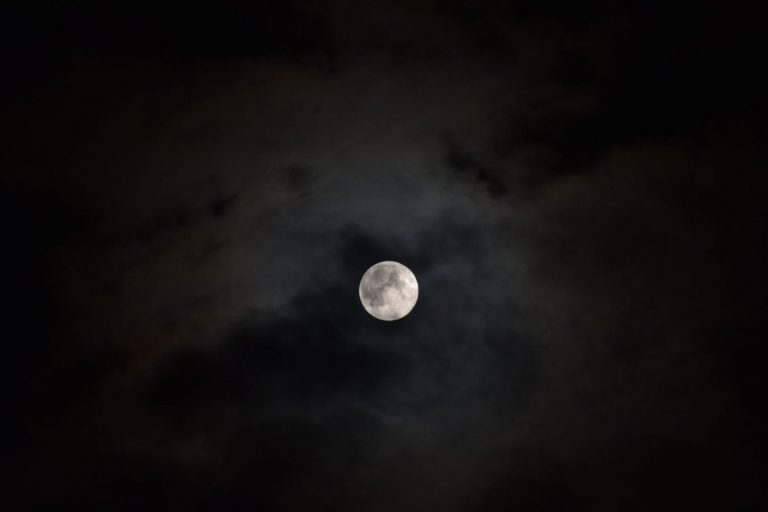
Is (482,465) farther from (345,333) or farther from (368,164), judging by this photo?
(368,164)

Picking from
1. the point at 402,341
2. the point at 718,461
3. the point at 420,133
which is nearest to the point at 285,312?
the point at 402,341

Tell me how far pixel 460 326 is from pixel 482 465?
2.82m

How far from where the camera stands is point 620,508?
11.4 m

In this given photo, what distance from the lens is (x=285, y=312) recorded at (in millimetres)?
11555

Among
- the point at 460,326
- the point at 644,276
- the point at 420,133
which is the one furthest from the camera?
the point at 460,326

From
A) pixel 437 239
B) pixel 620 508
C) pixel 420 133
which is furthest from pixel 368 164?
pixel 620 508

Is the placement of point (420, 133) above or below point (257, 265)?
above

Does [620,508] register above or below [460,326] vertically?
below

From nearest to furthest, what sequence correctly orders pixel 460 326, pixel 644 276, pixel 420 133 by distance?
pixel 420 133 < pixel 644 276 < pixel 460 326

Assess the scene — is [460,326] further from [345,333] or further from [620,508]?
[620,508]

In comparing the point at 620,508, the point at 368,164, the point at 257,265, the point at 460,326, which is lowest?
the point at 620,508

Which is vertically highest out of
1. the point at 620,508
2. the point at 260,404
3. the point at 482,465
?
the point at 260,404

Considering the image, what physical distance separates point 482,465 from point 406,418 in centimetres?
172

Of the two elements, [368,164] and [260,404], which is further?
[260,404]
